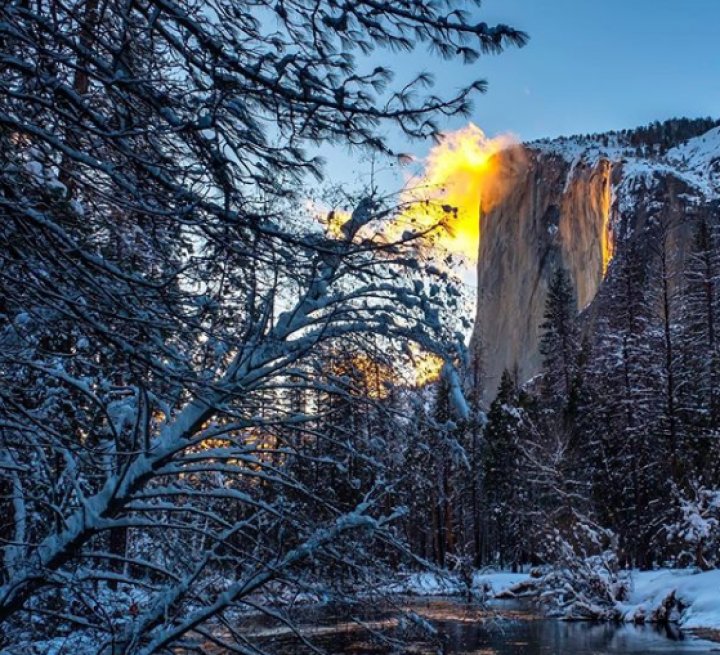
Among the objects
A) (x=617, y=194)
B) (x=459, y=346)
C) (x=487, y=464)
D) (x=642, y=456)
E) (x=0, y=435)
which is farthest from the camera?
(x=617, y=194)

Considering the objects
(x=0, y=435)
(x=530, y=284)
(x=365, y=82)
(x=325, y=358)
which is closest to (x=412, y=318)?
(x=325, y=358)

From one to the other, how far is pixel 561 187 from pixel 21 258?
363 feet

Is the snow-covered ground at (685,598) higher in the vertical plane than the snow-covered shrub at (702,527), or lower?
lower

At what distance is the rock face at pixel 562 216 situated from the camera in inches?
3462

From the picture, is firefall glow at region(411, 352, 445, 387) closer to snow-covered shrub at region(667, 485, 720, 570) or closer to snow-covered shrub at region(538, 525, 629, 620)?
snow-covered shrub at region(538, 525, 629, 620)

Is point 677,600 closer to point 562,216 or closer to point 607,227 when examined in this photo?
point 607,227

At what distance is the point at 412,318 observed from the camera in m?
4.54

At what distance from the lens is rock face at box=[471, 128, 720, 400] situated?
289 feet

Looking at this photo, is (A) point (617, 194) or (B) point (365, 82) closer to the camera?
(B) point (365, 82)

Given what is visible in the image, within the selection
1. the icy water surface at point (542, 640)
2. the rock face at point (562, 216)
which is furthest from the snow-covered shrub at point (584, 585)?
the rock face at point (562, 216)

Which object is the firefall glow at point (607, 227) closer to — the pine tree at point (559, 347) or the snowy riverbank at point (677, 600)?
the pine tree at point (559, 347)

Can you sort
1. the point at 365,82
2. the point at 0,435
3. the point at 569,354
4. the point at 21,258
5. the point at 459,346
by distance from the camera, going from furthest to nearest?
1. the point at 569,354
2. the point at 459,346
3. the point at 0,435
4. the point at 365,82
5. the point at 21,258

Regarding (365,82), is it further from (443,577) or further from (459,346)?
(443,577)

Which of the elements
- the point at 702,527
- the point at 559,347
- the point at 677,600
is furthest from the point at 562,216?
the point at 677,600
